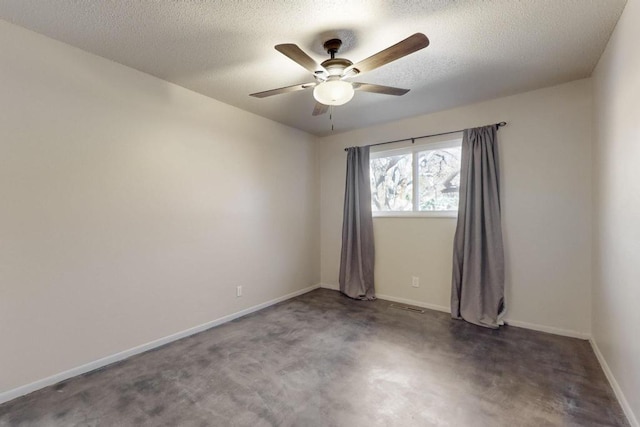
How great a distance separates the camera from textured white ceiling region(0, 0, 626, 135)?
69.1 inches

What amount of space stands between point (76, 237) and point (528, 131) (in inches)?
165

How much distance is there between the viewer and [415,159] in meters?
3.79

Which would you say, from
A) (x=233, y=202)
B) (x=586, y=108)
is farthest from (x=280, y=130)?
(x=586, y=108)

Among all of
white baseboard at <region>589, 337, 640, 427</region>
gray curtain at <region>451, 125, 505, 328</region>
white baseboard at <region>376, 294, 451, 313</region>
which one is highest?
gray curtain at <region>451, 125, 505, 328</region>

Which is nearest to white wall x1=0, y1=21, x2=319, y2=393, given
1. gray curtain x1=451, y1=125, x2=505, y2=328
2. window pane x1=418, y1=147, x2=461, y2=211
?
window pane x1=418, y1=147, x2=461, y2=211

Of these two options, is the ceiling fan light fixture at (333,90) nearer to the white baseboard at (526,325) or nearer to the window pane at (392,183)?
the window pane at (392,183)

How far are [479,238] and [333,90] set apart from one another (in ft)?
7.51

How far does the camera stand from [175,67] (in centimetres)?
248

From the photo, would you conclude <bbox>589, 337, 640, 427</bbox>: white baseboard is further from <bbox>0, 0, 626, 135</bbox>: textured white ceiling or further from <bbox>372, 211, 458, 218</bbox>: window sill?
<bbox>0, 0, 626, 135</bbox>: textured white ceiling

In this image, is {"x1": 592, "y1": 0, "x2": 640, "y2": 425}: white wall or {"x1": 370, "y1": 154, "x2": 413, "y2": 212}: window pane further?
{"x1": 370, "y1": 154, "x2": 413, "y2": 212}: window pane

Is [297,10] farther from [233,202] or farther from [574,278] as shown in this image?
[574,278]

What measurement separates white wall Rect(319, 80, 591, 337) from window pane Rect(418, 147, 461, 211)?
21 cm

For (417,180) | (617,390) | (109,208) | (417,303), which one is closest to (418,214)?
(417,180)

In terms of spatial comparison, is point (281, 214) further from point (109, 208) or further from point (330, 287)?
point (109, 208)
